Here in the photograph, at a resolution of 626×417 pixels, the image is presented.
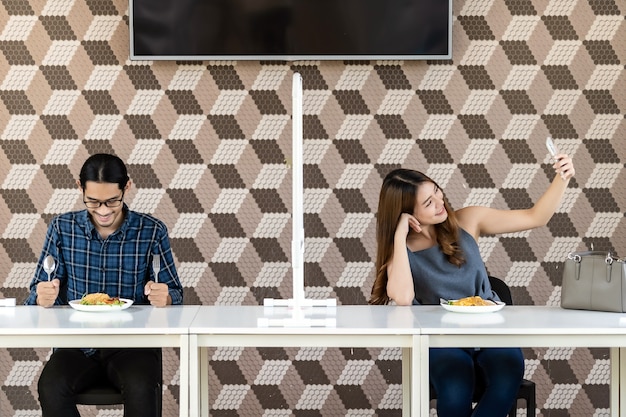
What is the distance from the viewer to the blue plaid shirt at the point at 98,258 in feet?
10.7

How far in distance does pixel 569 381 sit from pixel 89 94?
8.40 ft

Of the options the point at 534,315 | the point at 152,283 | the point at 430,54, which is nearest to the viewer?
the point at 534,315

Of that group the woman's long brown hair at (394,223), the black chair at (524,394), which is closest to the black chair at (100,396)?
the woman's long brown hair at (394,223)

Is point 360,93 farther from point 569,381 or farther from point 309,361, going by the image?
point 569,381

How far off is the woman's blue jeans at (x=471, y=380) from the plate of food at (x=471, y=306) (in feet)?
0.55

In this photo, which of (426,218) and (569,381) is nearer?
(426,218)

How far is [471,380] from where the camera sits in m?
2.93

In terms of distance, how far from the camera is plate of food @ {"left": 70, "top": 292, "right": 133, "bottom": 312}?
2.90 m

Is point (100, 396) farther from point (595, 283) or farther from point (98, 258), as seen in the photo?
point (595, 283)

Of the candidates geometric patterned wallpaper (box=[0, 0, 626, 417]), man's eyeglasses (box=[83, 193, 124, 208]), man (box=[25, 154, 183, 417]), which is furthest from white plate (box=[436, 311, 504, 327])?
geometric patterned wallpaper (box=[0, 0, 626, 417])

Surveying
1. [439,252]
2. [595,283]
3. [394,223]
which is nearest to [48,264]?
[394,223]

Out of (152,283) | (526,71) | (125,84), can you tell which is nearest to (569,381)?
(526,71)

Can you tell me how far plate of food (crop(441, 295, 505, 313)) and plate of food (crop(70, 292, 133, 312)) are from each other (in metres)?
1.04

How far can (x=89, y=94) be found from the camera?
4133 millimetres
